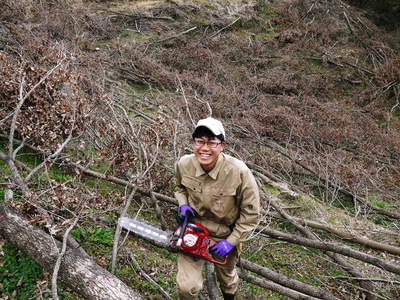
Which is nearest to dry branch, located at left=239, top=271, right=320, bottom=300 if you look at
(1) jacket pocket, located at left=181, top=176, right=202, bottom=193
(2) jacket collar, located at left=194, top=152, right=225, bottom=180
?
(1) jacket pocket, located at left=181, top=176, right=202, bottom=193

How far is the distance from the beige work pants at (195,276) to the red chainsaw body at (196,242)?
12 centimetres

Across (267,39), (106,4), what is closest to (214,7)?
(267,39)

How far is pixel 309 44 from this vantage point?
11180 mm

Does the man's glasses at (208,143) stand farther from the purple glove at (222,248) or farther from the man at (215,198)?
the purple glove at (222,248)

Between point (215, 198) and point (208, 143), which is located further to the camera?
point (215, 198)

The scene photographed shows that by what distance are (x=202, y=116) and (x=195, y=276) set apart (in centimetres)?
463

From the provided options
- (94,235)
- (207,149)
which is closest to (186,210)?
(207,149)

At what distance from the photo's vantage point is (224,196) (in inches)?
99.9

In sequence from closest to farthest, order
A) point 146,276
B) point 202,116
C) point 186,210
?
point 186,210 < point 146,276 < point 202,116

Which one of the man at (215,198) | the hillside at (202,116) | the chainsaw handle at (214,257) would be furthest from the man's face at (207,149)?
the hillside at (202,116)

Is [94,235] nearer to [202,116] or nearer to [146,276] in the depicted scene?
[146,276]

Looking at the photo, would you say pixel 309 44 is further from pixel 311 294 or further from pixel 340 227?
pixel 311 294

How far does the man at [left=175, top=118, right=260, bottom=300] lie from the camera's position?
8.07ft

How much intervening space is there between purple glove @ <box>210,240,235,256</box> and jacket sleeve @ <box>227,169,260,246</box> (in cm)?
4
